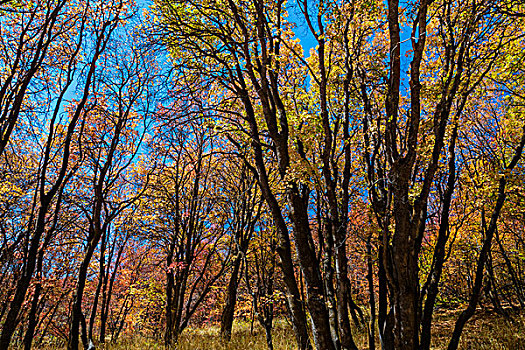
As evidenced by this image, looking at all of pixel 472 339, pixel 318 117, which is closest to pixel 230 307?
pixel 472 339

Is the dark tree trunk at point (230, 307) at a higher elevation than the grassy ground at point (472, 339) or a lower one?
higher

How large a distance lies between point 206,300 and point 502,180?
22.3 metres

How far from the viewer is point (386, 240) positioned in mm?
4090

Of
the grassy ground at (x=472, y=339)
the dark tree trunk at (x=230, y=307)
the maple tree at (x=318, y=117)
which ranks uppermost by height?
the maple tree at (x=318, y=117)

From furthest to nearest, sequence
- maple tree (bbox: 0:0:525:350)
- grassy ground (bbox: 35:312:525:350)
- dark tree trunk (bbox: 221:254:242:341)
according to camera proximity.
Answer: dark tree trunk (bbox: 221:254:242:341) → grassy ground (bbox: 35:312:525:350) → maple tree (bbox: 0:0:525:350)

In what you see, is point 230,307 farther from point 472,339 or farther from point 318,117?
point 318,117

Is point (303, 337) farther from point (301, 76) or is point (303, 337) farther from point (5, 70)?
point (5, 70)

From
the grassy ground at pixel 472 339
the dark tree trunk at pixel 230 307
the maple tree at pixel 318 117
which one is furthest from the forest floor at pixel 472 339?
the dark tree trunk at pixel 230 307

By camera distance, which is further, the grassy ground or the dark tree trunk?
the dark tree trunk

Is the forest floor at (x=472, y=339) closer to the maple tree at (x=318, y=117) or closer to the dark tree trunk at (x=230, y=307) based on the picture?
the maple tree at (x=318, y=117)

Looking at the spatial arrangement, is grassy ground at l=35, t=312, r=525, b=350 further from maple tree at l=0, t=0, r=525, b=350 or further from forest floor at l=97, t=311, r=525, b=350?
maple tree at l=0, t=0, r=525, b=350

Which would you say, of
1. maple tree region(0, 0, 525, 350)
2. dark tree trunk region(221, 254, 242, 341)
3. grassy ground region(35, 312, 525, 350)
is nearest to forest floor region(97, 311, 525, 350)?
grassy ground region(35, 312, 525, 350)

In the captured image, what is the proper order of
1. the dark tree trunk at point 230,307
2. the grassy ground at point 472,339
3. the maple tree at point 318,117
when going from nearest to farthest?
the maple tree at point 318,117 → the grassy ground at point 472,339 → the dark tree trunk at point 230,307

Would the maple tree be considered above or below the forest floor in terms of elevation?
above
